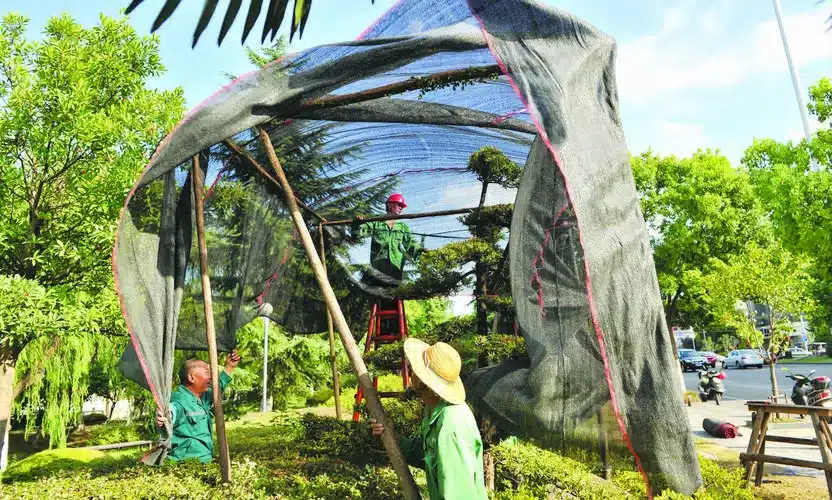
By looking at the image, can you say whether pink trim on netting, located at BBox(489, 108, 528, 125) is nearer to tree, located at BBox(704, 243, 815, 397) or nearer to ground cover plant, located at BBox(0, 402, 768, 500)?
ground cover plant, located at BBox(0, 402, 768, 500)

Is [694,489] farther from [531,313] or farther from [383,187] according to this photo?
[383,187]

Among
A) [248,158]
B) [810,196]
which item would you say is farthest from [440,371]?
[810,196]

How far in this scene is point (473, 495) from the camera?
2307mm

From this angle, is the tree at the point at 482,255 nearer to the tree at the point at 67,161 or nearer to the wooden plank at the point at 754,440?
the wooden plank at the point at 754,440

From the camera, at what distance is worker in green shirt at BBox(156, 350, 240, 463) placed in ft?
14.6

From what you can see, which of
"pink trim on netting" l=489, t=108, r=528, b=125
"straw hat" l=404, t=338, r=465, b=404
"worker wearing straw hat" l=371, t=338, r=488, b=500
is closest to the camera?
"worker wearing straw hat" l=371, t=338, r=488, b=500

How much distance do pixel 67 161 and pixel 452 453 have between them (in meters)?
5.81

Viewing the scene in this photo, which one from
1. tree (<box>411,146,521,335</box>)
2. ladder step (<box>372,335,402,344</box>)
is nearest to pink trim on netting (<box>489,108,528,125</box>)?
tree (<box>411,146,521,335</box>)

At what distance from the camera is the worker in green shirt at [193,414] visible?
4455 mm

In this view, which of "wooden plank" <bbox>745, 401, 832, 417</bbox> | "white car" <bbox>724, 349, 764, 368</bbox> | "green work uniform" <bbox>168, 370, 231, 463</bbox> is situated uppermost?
"green work uniform" <bbox>168, 370, 231, 463</bbox>

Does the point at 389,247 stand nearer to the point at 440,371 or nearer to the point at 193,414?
the point at 193,414

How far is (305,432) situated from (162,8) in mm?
4379

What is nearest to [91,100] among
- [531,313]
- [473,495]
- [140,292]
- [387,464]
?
[140,292]

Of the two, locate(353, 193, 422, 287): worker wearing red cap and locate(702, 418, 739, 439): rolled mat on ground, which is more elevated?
locate(353, 193, 422, 287): worker wearing red cap
